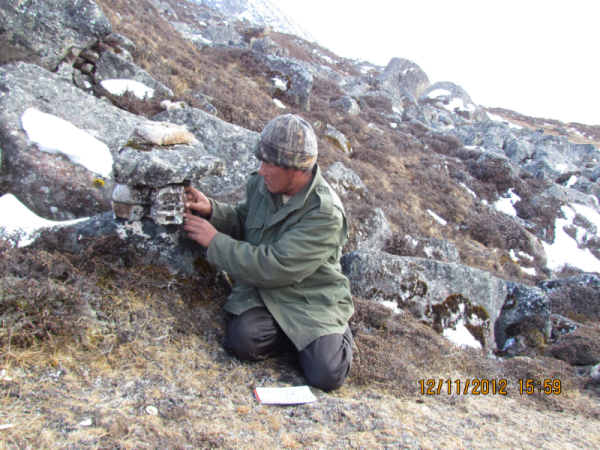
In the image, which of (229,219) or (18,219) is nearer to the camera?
(18,219)

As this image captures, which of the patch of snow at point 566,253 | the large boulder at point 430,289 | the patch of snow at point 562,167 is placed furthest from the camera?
the patch of snow at point 562,167

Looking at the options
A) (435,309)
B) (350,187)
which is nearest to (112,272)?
(435,309)

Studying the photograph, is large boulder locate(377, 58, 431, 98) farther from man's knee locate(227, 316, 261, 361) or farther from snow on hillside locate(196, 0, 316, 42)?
man's knee locate(227, 316, 261, 361)

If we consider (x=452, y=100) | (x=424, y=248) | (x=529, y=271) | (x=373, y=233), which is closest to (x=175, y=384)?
(x=373, y=233)

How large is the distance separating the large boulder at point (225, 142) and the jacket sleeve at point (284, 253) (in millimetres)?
2901

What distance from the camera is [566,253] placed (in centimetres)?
1290

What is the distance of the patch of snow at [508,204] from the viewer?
14602mm

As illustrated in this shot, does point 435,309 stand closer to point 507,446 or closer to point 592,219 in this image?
point 507,446

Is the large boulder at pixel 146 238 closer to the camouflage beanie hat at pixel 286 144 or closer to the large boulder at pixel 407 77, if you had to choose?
the camouflage beanie hat at pixel 286 144

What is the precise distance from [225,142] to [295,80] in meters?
9.60

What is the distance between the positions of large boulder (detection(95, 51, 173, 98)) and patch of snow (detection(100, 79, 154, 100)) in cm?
16

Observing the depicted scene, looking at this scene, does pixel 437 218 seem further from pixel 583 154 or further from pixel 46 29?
pixel 583 154

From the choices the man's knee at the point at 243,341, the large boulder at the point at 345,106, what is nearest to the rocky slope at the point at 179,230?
the man's knee at the point at 243,341

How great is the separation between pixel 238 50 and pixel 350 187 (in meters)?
11.5
